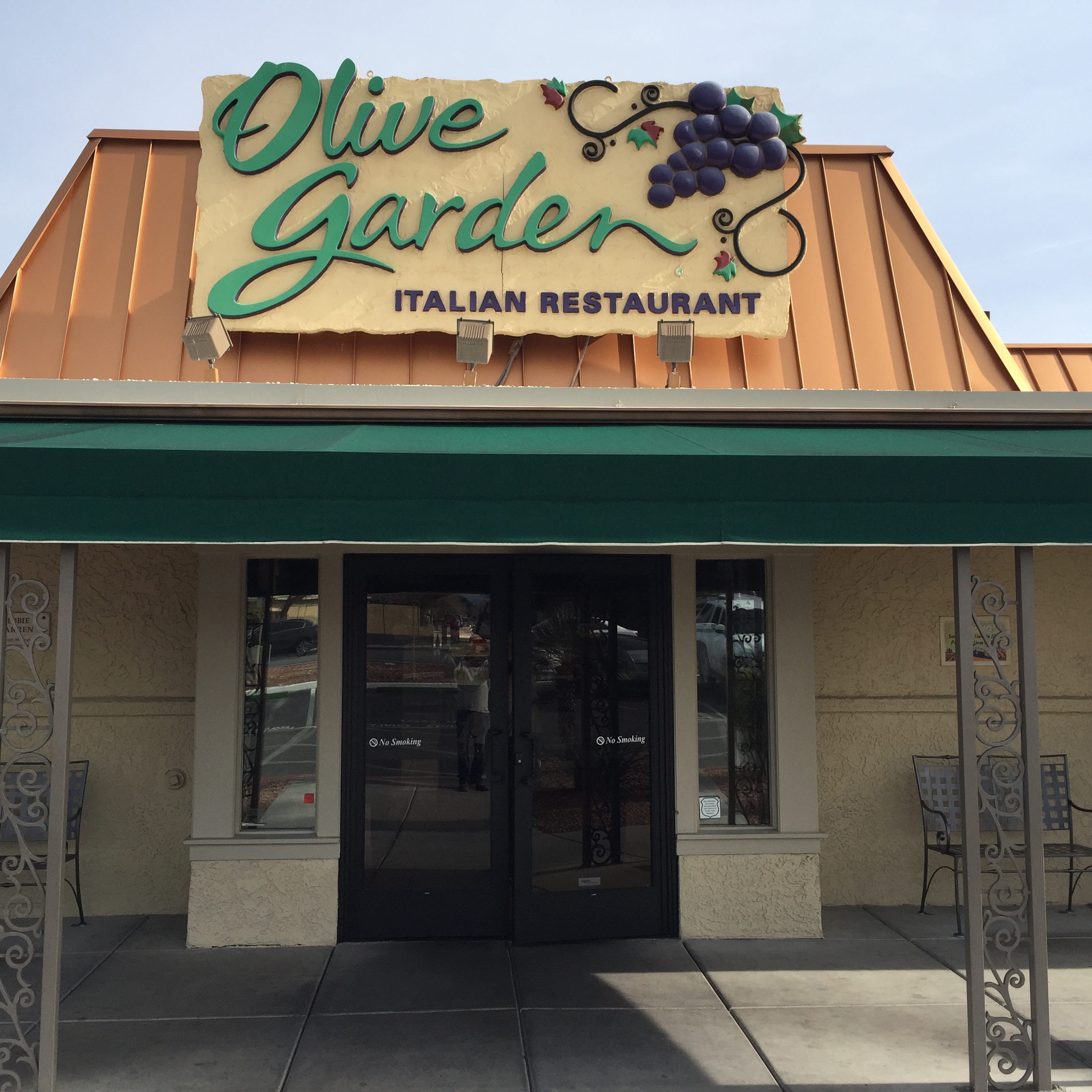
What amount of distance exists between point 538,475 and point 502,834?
117 inches

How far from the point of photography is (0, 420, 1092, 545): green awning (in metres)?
4.01

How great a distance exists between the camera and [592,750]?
625 centimetres

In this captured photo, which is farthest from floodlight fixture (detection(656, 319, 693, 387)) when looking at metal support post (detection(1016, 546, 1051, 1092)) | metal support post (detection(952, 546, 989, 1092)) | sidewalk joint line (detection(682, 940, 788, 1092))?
sidewalk joint line (detection(682, 940, 788, 1092))

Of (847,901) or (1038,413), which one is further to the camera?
(847,901)

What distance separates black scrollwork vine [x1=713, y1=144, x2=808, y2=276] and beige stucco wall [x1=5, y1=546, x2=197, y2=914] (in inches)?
169

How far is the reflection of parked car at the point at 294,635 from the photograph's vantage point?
6352 millimetres

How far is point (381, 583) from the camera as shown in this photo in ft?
20.8

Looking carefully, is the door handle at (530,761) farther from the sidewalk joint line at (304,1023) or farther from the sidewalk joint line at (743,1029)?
the sidewalk joint line at (304,1023)

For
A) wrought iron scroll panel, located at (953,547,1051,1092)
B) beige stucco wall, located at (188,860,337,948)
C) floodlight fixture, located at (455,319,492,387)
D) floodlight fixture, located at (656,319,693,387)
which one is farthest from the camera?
beige stucco wall, located at (188,860,337,948)

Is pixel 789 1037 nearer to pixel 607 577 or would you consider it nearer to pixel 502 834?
pixel 502 834

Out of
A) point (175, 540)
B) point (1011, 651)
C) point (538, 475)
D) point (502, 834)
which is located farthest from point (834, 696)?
point (175, 540)

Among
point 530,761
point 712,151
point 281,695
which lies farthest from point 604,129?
point 281,695

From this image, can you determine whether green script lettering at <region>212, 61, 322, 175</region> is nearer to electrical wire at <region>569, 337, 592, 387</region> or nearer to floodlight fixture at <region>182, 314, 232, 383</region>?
floodlight fixture at <region>182, 314, 232, 383</region>

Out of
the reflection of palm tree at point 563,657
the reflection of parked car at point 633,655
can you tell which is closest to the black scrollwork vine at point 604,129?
the reflection of palm tree at point 563,657
